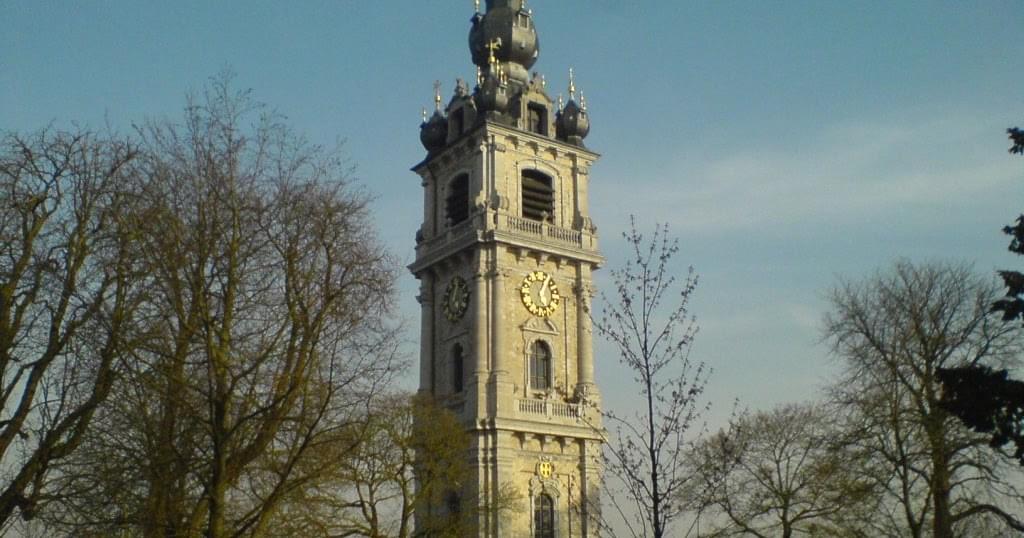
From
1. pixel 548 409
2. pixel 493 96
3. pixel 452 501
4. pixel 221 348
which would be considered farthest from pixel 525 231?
pixel 221 348

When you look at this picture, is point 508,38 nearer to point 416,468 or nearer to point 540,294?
point 540,294

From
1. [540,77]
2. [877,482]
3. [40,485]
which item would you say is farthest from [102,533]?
[540,77]

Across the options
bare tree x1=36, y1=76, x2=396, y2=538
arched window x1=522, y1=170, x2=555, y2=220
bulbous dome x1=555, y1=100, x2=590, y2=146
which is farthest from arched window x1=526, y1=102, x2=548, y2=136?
bare tree x1=36, y1=76, x2=396, y2=538

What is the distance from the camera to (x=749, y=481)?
38.4 m

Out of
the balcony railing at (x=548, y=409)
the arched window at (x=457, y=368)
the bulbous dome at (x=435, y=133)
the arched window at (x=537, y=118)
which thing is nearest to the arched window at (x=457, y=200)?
the bulbous dome at (x=435, y=133)

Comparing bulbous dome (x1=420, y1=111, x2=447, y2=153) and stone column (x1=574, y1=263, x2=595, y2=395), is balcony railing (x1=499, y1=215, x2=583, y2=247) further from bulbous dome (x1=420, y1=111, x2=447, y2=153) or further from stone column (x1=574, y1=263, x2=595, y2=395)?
bulbous dome (x1=420, y1=111, x2=447, y2=153)

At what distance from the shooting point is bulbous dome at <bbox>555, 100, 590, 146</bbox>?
53.1 meters

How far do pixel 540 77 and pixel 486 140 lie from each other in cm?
543

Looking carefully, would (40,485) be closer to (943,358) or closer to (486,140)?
(943,358)

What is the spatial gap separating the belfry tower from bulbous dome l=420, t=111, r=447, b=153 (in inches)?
2.2

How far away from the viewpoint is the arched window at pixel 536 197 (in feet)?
166

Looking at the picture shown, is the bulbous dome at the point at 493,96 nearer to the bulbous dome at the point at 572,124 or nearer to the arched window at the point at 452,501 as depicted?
the bulbous dome at the point at 572,124

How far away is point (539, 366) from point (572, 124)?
36.2 ft

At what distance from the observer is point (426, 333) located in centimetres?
5075
